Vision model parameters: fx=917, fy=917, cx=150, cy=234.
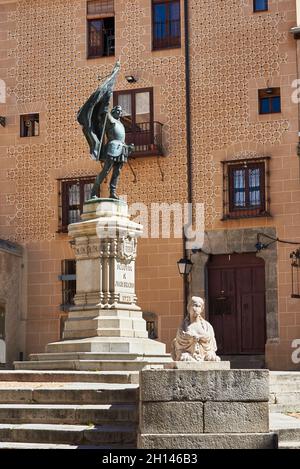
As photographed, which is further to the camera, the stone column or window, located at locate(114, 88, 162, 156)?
window, located at locate(114, 88, 162, 156)

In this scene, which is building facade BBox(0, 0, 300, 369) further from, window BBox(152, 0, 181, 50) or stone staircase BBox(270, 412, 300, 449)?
stone staircase BBox(270, 412, 300, 449)

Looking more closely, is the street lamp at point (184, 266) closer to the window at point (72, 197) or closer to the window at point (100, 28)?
the window at point (72, 197)

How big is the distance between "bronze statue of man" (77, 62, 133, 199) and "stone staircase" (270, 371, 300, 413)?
5.11m

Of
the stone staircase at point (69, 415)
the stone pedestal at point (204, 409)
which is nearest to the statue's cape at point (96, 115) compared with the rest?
the stone staircase at point (69, 415)

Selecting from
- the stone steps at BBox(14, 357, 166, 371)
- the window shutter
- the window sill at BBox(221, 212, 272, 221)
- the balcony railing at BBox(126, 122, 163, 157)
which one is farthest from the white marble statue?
the window shutter

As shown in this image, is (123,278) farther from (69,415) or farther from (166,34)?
(166,34)

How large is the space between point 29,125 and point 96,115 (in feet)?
39.2

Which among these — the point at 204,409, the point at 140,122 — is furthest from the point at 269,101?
the point at 204,409

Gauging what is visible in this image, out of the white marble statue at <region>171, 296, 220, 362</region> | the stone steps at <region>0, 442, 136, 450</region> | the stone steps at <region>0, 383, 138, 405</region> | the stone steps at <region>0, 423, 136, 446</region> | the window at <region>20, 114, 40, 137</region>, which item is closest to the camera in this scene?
the stone steps at <region>0, 442, 136, 450</region>

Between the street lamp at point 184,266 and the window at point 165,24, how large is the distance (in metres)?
6.90

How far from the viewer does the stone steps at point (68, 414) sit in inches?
444

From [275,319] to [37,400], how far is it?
1452 centimetres

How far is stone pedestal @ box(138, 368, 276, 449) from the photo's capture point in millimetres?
9445

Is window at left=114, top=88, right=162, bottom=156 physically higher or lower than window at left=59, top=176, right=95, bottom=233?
higher
